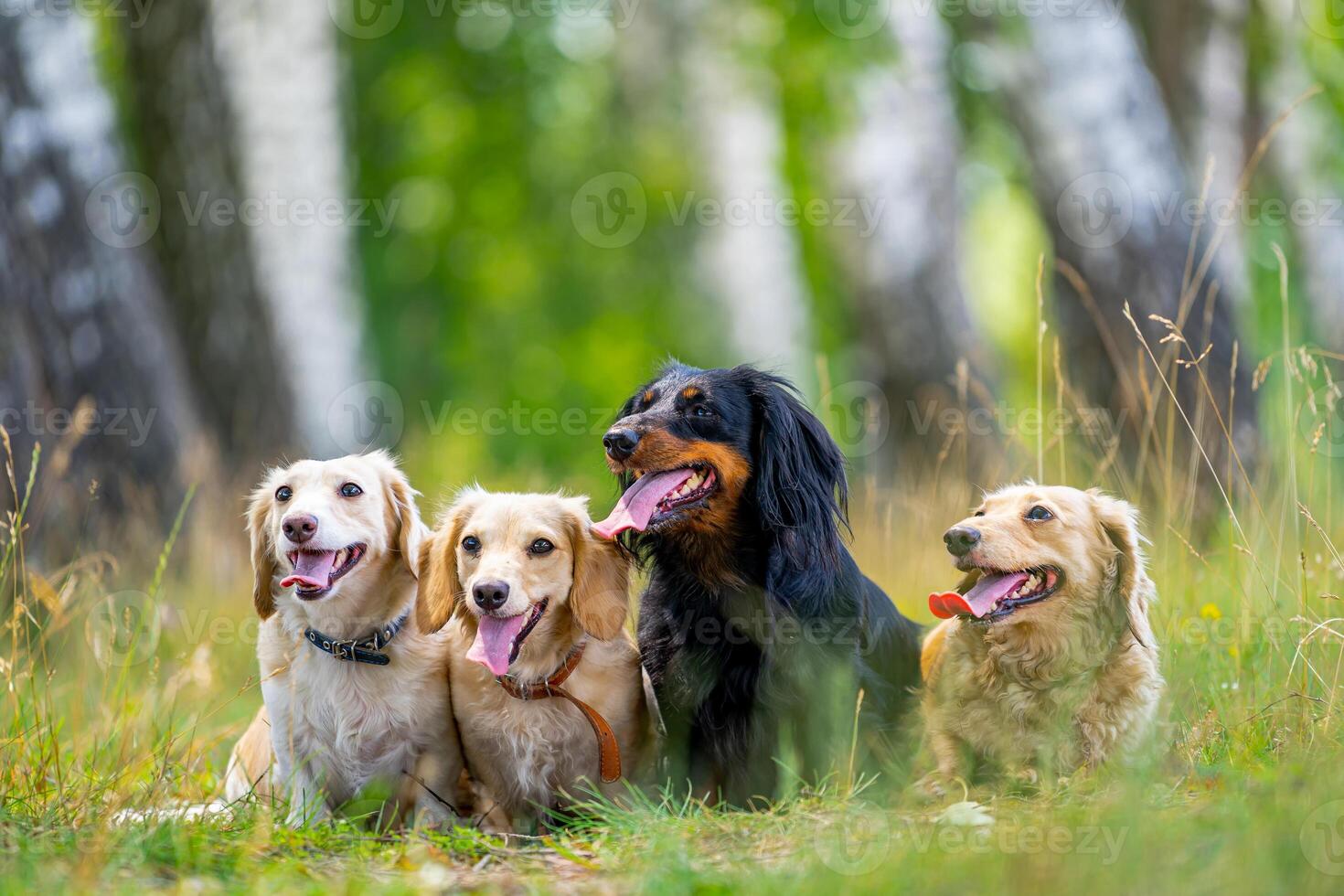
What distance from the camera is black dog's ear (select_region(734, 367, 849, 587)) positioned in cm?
365

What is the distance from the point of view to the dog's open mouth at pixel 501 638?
3375 mm

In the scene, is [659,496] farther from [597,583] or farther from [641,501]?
[597,583]

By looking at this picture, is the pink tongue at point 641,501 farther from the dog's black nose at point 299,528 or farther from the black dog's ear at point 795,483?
the dog's black nose at point 299,528

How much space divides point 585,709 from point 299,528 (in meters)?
0.97

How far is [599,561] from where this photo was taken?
359cm

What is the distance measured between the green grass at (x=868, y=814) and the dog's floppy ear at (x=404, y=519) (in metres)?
0.64

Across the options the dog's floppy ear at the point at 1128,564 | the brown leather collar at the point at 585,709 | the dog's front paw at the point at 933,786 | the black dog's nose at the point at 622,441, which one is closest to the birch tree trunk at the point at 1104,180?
the dog's floppy ear at the point at 1128,564

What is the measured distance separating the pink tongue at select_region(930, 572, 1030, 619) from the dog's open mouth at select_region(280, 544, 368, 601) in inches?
67.4

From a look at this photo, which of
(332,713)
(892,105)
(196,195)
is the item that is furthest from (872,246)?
(332,713)

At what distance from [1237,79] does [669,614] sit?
10887 millimetres

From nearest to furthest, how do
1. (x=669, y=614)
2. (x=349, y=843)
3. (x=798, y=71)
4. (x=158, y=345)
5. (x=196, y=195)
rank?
(x=349, y=843) < (x=669, y=614) < (x=158, y=345) < (x=196, y=195) < (x=798, y=71)

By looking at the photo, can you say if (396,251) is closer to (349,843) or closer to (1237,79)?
(1237,79)

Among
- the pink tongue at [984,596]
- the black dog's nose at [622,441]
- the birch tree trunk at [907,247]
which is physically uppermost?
the birch tree trunk at [907,247]

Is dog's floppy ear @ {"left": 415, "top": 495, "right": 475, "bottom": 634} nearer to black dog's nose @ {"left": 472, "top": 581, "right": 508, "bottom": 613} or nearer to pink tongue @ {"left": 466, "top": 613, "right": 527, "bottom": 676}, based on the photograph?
pink tongue @ {"left": 466, "top": 613, "right": 527, "bottom": 676}
